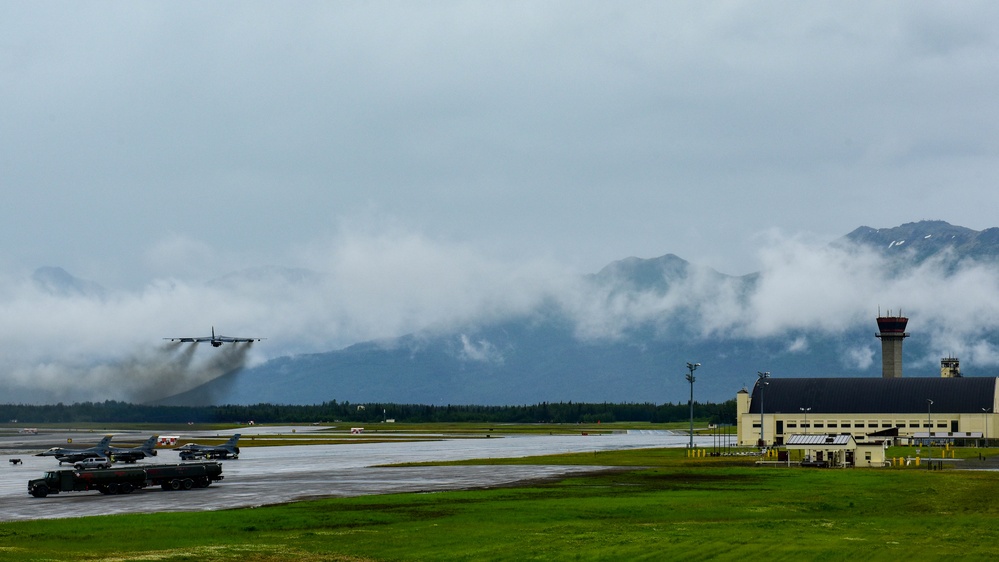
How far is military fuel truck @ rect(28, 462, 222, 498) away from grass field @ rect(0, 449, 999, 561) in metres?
4.86

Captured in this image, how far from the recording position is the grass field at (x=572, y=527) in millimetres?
49938

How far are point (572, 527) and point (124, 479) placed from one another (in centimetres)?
4152

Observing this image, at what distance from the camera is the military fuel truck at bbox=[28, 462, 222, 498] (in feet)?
274

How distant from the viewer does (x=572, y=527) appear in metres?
58.9

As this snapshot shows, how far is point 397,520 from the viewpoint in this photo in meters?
63.2

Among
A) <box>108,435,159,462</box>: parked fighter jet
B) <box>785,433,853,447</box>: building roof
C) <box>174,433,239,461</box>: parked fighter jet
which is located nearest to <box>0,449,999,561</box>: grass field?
<box>785,433,853,447</box>: building roof

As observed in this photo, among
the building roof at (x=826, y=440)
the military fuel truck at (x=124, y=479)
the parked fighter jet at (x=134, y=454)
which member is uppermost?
the building roof at (x=826, y=440)

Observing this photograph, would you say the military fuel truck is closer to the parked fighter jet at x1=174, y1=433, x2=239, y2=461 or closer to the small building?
the parked fighter jet at x1=174, y1=433, x2=239, y2=461

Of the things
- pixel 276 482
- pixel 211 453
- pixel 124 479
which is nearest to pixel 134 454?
pixel 211 453

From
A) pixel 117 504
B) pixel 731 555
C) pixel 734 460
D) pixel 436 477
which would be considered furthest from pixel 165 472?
pixel 734 460

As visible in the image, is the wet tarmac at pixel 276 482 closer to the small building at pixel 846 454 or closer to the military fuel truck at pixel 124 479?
the military fuel truck at pixel 124 479

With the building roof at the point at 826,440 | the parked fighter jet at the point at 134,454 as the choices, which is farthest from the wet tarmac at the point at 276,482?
the building roof at the point at 826,440

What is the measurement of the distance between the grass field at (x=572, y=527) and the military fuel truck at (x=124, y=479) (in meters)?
4.86

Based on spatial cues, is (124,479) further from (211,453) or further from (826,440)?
(826,440)
